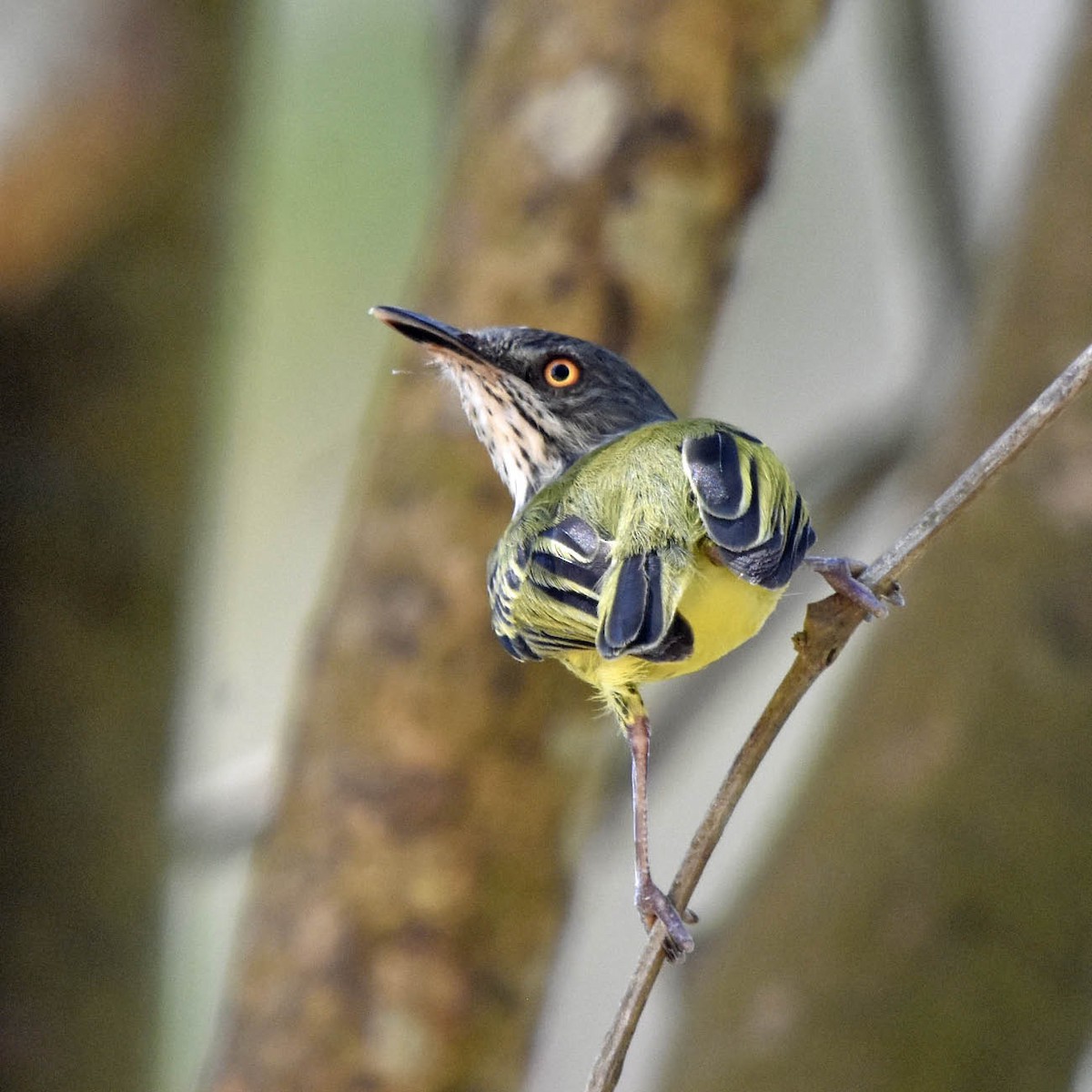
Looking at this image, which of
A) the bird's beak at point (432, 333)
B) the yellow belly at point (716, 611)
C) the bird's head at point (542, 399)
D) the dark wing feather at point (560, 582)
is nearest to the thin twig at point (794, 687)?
the yellow belly at point (716, 611)

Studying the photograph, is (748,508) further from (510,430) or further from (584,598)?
(510,430)

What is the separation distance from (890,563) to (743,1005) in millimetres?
2615

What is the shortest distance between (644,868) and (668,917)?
49 cm

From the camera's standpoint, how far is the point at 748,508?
243cm

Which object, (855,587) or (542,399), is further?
(542,399)

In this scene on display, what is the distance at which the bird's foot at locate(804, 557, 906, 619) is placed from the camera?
2.32 metres

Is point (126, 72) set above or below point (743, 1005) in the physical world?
above

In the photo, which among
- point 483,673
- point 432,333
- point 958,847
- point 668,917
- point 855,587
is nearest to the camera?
point 668,917

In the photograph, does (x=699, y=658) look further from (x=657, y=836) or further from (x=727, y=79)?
(x=657, y=836)

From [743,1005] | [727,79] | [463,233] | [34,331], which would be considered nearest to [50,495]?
[34,331]

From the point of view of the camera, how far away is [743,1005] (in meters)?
4.46

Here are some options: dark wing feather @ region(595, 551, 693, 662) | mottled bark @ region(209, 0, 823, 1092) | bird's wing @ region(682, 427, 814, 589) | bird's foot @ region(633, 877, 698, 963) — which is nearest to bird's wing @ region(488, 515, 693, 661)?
dark wing feather @ region(595, 551, 693, 662)

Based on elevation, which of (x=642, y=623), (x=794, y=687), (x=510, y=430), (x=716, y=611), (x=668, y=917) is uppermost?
(x=510, y=430)

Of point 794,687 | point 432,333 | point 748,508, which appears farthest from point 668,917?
point 432,333
